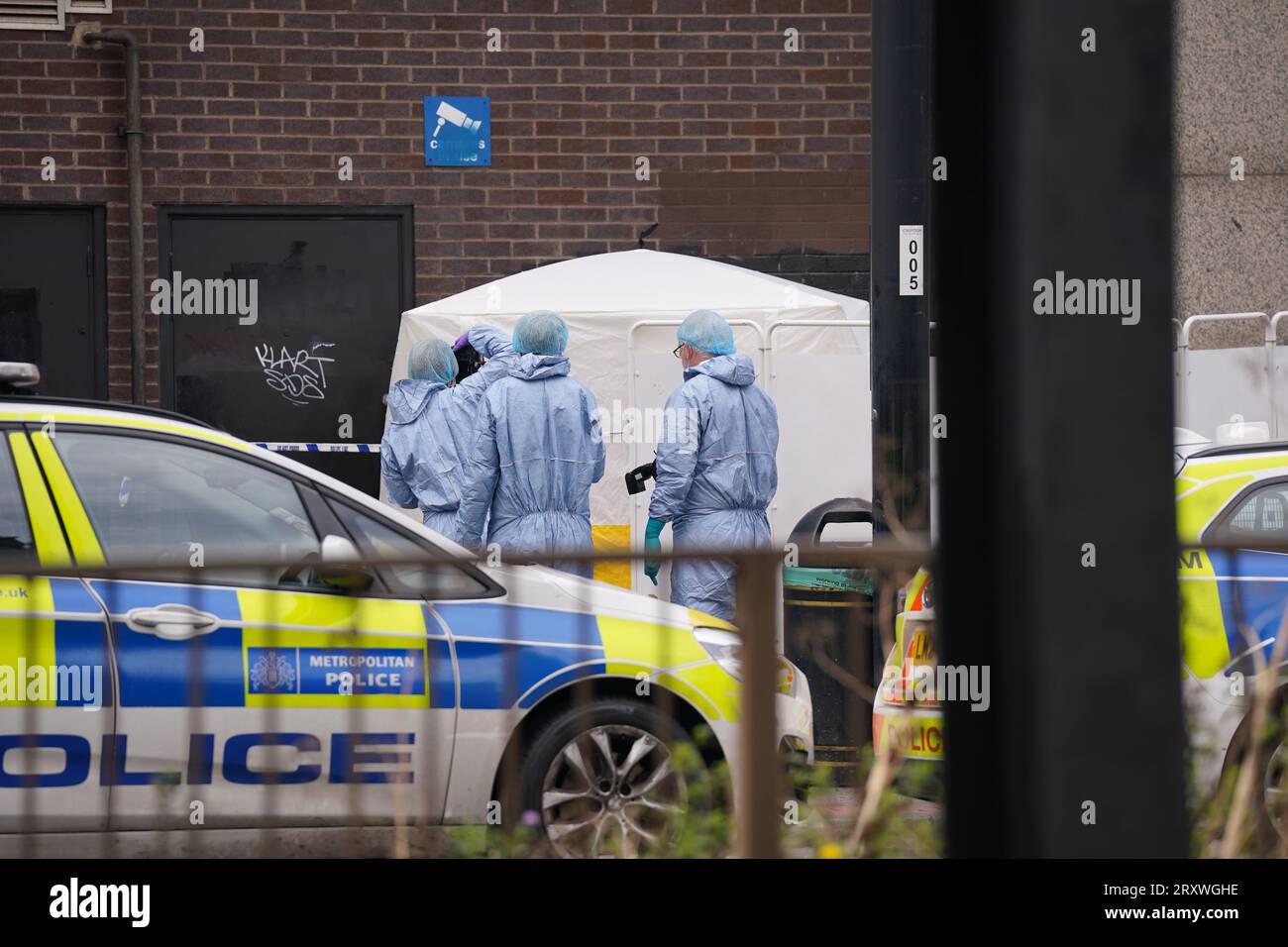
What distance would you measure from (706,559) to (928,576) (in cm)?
68

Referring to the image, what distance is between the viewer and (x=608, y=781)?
417 cm

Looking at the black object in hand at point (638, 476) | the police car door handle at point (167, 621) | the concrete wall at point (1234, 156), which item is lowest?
the police car door handle at point (167, 621)

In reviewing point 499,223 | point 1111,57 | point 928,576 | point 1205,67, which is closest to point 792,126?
point 499,223

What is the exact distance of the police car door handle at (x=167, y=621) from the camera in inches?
160

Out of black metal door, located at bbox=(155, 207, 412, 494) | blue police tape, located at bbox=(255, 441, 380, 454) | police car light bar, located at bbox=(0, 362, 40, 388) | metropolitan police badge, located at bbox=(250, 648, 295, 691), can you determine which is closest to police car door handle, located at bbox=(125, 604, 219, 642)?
metropolitan police badge, located at bbox=(250, 648, 295, 691)

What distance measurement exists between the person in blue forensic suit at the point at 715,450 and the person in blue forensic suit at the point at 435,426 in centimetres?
123

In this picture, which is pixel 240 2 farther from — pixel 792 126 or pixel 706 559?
pixel 706 559

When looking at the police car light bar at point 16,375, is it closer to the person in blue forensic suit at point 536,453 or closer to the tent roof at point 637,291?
the person in blue forensic suit at point 536,453

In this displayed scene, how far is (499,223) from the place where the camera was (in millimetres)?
11438

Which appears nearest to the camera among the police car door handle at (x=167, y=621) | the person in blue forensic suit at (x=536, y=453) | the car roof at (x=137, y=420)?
the police car door handle at (x=167, y=621)

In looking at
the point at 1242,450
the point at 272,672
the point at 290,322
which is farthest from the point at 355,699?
the point at 290,322

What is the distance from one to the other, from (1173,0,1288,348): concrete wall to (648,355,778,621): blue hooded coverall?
529cm

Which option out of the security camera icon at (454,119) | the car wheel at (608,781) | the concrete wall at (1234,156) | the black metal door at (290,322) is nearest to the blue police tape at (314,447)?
the black metal door at (290,322)

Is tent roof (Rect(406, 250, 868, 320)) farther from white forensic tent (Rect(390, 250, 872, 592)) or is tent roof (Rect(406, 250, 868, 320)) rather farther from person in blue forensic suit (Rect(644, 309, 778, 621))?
person in blue forensic suit (Rect(644, 309, 778, 621))
